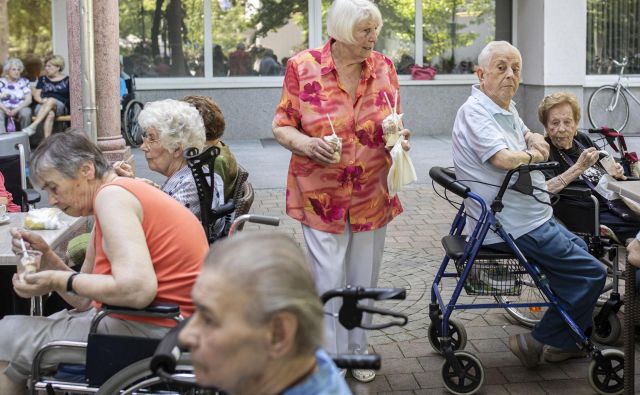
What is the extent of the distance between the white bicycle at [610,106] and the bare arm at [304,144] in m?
12.0

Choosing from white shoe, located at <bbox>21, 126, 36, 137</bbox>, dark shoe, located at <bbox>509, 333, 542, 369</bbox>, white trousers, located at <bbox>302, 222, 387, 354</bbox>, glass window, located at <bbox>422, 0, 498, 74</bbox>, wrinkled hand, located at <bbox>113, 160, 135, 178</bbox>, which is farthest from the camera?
glass window, located at <bbox>422, 0, 498, 74</bbox>

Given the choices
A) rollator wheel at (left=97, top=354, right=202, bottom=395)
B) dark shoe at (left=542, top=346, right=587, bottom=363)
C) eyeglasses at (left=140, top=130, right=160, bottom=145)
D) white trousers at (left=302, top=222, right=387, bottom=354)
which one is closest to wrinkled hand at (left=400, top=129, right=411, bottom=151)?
white trousers at (left=302, top=222, right=387, bottom=354)

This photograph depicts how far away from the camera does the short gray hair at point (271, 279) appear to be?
1.94 m

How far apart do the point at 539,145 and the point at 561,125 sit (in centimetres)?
92

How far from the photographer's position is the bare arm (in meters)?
4.57

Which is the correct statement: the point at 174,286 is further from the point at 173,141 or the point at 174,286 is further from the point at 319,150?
the point at 173,141

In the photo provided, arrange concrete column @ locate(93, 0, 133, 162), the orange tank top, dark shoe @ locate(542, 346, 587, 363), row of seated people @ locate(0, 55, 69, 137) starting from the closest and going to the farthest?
1. the orange tank top
2. dark shoe @ locate(542, 346, 587, 363)
3. concrete column @ locate(93, 0, 133, 162)
4. row of seated people @ locate(0, 55, 69, 137)

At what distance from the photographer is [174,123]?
4.73 meters

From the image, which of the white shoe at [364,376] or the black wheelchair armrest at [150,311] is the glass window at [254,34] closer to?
the white shoe at [364,376]

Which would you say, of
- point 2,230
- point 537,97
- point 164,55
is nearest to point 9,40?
point 164,55

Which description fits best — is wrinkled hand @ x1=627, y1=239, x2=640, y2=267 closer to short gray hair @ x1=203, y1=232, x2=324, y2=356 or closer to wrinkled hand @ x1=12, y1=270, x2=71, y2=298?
wrinkled hand @ x1=12, y1=270, x2=71, y2=298

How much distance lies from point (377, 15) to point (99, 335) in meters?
2.14

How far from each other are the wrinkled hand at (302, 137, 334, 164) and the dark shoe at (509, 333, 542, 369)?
1.44 metres

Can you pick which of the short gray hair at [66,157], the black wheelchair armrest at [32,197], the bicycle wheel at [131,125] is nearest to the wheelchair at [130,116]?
the bicycle wheel at [131,125]
